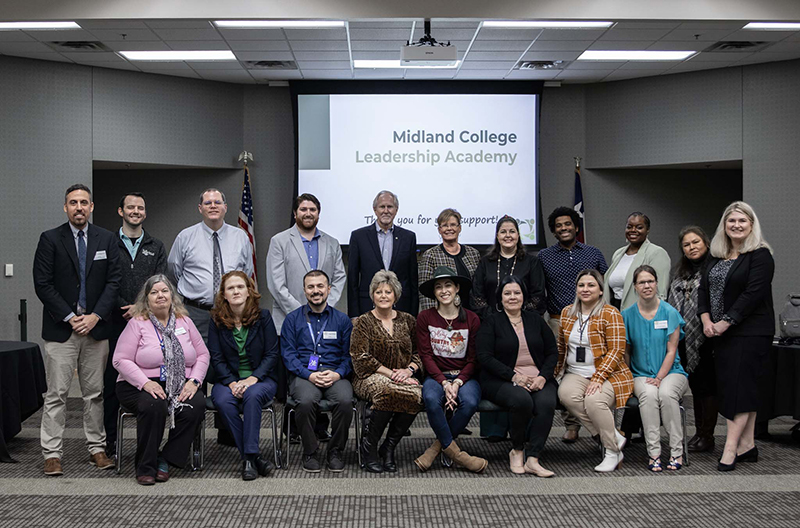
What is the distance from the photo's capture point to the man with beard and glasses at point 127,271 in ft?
14.0

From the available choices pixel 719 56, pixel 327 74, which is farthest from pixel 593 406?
pixel 327 74

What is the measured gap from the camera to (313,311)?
4.35 metres

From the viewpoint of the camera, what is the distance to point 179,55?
7.42 meters

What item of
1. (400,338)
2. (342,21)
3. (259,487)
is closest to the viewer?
(259,487)

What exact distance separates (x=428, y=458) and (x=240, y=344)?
4.16 feet

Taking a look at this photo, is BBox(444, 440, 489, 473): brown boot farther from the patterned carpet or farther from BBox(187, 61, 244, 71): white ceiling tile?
BBox(187, 61, 244, 71): white ceiling tile

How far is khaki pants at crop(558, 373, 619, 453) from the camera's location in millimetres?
4047

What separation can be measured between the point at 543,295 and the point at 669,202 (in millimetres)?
5193

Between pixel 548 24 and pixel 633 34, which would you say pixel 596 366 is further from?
pixel 633 34

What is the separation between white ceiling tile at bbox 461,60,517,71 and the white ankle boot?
4.86 m

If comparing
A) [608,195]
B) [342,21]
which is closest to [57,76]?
[342,21]

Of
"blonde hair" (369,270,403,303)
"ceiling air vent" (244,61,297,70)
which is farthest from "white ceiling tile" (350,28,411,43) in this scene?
"blonde hair" (369,270,403,303)

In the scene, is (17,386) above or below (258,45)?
below

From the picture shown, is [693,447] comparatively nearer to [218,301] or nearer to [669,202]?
[218,301]
